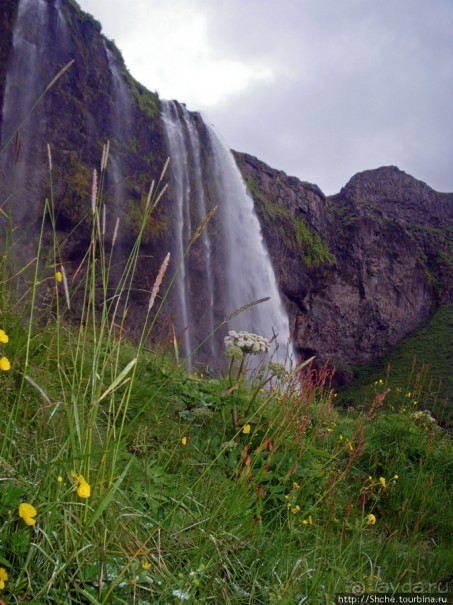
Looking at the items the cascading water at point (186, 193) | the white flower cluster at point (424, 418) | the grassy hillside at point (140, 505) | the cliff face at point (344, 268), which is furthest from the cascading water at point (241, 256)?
the grassy hillside at point (140, 505)

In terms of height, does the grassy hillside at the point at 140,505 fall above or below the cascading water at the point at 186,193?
below

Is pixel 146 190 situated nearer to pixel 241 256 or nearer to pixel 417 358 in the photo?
pixel 241 256

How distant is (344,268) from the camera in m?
44.8

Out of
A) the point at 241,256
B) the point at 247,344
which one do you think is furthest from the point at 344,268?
the point at 247,344

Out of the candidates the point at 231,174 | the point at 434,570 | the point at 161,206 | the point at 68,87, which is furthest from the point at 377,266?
the point at 434,570

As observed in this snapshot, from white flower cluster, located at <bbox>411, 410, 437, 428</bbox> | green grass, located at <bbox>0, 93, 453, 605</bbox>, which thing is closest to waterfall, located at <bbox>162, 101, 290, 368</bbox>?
white flower cluster, located at <bbox>411, 410, 437, 428</bbox>

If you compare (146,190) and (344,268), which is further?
(344,268)

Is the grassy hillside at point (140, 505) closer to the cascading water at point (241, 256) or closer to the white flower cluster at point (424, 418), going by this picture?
the white flower cluster at point (424, 418)

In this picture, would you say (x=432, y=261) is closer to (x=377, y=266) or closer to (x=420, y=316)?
(x=420, y=316)

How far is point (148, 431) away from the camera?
2447 mm

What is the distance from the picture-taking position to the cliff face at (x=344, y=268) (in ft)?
124

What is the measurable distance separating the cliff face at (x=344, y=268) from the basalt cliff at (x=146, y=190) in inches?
6.5

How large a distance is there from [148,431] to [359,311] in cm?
4619

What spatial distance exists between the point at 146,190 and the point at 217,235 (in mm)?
5220
